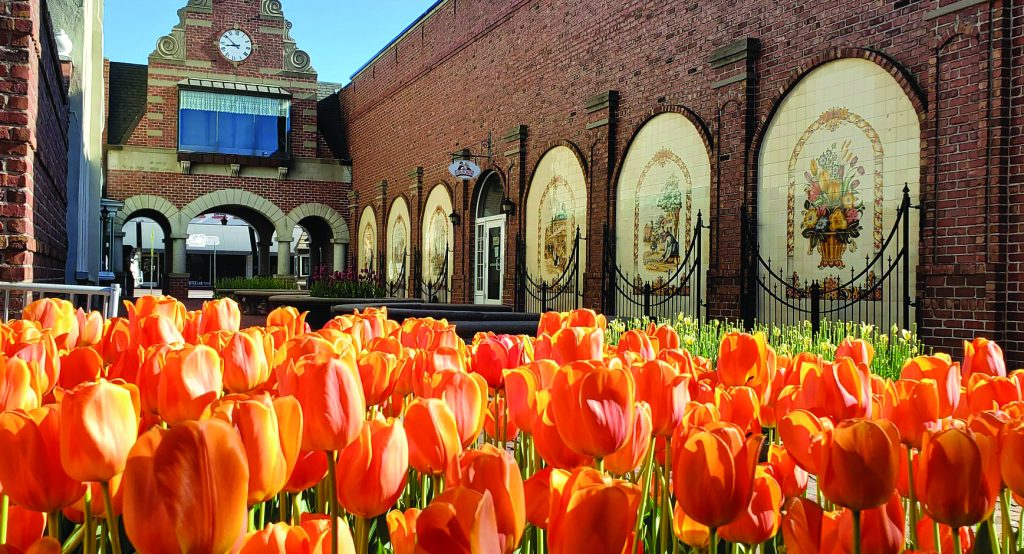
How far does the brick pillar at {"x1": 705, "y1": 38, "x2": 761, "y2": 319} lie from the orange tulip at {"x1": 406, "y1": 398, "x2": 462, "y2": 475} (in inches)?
357

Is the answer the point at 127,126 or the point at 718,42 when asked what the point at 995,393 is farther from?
the point at 127,126

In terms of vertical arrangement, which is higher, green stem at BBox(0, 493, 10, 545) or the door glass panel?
the door glass panel

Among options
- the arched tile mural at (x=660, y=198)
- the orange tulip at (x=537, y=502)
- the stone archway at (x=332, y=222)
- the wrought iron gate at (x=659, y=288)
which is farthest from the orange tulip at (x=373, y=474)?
the stone archway at (x=332, y=222)

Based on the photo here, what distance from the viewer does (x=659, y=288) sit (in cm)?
1102

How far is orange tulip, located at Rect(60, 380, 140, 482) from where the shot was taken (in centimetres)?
63

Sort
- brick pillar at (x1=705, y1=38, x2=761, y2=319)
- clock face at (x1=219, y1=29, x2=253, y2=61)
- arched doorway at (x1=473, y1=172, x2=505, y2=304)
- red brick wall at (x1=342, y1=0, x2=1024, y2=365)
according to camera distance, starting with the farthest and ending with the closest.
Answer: clock face at (x1=219, y1=29, x2=253, y2=61), arched doorway at (x1=473, y1=172, x2=505, y2=304), brick pillar at (x1=705, y1=38, x2=761, y2=319), red brick wall at (x1=342, y1=0, x2=1024, y2=365)

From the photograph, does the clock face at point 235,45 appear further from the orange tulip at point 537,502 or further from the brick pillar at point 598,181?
the orange tulip at point 537,502

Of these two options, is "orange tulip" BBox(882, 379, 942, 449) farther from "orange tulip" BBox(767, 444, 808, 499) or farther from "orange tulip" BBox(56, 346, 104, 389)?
"orange tulip" BBox(56, 346, 104, 389)

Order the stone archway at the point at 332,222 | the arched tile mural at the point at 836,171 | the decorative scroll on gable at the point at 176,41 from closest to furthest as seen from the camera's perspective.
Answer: the arched tile mural at the point at 836,171, the decorative scroll on gable at the point at 176,41, the stone archway at the point at 332,222

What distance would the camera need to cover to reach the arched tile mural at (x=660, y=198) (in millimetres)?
10555

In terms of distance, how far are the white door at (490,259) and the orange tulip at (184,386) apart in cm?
1458

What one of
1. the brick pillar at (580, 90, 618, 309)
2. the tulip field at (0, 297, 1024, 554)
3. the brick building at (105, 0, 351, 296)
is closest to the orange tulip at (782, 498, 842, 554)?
the tulip field at (0, 297, 1024, 554)

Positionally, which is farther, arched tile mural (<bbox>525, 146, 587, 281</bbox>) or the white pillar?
the white pillar

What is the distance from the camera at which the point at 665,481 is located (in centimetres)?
86
